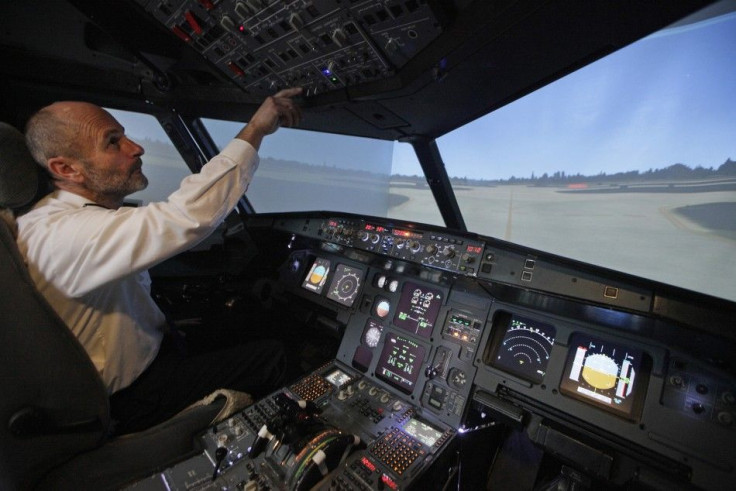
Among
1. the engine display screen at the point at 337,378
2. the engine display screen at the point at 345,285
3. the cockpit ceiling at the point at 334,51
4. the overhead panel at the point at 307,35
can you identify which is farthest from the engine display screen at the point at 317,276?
the overhead panel at the point at 307,35

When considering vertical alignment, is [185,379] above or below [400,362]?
below

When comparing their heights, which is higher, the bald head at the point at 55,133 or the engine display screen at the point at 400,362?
the bald head at the point at 55,133

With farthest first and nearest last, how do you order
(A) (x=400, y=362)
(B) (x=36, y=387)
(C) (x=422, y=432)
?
(A) (x=400, y=362), (C) (x=422, y=432), (B) (x=36, y=387)

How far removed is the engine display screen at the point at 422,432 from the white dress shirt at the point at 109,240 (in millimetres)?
1265

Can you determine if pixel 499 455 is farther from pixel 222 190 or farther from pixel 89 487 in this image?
pixel 222 190

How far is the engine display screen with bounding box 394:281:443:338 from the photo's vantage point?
1.92m

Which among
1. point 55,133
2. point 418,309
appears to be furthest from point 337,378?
point 55,133

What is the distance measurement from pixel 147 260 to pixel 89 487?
2.47 ft

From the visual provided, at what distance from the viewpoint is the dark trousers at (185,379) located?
4.43ft

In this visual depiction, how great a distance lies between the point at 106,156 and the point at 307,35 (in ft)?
2.91

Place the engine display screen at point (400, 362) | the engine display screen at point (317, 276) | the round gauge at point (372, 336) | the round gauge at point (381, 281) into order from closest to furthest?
the engine display screen at point (400, 362) → the round gauge at point (372, 336) → the round gauge at point (381, 281) → the engine display screen at point (317, 276)

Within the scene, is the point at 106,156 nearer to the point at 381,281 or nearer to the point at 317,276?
the point at 381,281

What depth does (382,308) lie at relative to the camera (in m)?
2.16

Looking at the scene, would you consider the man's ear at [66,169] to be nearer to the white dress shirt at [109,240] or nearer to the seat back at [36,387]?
the white dress shirt at [109,240]
